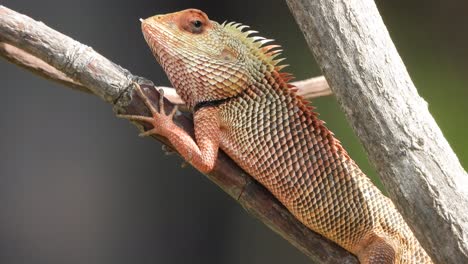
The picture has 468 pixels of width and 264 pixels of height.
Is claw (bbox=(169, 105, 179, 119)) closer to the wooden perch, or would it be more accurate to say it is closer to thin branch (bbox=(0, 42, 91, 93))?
the wooden perch

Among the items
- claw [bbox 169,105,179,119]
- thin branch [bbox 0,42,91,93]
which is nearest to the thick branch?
claw [bbox 169,105,179,119]

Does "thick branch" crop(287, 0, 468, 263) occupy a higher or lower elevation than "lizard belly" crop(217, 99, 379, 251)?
higher

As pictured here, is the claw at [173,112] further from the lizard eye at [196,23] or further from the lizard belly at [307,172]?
the lizard eye at [196,23]

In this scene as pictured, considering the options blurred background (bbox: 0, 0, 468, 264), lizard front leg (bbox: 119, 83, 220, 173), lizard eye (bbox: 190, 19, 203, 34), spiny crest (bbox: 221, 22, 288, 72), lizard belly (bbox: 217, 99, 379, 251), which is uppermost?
lizard eye (bbox: 190, 19, 203, 34)

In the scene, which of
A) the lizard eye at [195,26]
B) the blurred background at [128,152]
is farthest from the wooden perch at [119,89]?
the blurred background at [128,152]

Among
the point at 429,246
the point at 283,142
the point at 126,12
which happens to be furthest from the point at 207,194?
the point at 429,246

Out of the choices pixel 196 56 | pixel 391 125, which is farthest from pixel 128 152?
pixel 391 125
